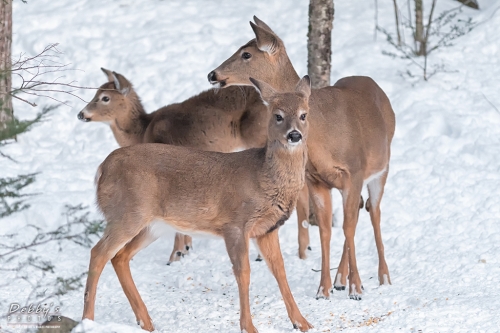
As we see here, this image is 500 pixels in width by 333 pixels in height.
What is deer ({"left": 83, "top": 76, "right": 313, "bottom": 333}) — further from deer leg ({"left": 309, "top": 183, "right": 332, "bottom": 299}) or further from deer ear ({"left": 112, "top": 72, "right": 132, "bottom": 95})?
deer ear ({"left": 112, "top": 72, "right": 132, "bottom": 95})

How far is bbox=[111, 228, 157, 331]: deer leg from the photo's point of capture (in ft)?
24.8

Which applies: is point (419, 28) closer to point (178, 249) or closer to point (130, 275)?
point (178, 249)

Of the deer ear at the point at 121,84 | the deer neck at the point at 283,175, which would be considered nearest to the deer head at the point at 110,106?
the deer ear at the point at 121,84

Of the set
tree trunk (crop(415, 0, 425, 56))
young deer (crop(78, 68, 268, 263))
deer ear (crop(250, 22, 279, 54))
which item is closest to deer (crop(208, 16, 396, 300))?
deer ear (crop(250, 22, 279, 54))

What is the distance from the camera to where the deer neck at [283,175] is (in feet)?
24.2

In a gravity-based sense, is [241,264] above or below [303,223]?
above

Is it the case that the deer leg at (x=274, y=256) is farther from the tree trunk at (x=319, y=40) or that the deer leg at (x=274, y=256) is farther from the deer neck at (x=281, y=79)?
the tree trunk at (x=319, y=40)

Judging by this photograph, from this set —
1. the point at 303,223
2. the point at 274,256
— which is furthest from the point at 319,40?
the point at 274,256

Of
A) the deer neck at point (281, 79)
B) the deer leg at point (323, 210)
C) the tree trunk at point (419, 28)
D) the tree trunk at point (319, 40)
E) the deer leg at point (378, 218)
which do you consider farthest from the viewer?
the tree trunk at point (419, 28)

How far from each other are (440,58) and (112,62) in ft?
18.6

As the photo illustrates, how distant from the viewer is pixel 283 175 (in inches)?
291

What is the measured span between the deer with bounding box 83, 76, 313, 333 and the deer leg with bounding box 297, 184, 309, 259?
242 centimetres

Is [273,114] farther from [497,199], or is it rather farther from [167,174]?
[497,199]

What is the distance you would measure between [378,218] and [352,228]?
750 mm
